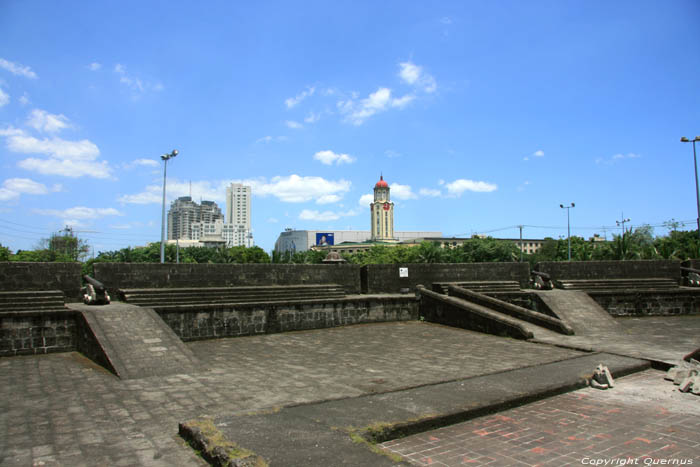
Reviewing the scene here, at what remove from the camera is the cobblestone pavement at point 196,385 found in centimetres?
425

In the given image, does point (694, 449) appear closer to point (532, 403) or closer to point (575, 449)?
point (575, 449)

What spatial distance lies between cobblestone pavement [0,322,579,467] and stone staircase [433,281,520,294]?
12.7ft

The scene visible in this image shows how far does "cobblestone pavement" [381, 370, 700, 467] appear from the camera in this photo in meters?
4.01

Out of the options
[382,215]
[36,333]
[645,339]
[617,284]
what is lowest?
[645,339]

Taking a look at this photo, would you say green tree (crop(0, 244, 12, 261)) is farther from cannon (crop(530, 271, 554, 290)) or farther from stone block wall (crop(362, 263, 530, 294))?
cannon (crop(530, 271, 554, 290))

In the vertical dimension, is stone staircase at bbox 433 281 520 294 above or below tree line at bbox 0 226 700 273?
below

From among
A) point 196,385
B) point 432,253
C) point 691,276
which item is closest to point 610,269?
point 691,276

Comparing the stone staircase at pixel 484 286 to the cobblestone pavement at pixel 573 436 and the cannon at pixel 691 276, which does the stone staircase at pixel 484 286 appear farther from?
the cobblestone pavement at pixel 573 436

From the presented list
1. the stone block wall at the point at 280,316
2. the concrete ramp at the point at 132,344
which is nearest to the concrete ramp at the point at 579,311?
the stone block wall at the point at 280,316

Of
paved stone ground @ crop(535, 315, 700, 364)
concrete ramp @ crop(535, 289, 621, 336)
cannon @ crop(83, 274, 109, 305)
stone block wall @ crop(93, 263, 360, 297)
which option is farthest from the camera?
concrete ramp @ crop(535, 289, 621, 336)

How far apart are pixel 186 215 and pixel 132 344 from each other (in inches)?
7071

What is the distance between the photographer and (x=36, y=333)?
852 cm

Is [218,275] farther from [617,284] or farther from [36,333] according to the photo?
[617,284]

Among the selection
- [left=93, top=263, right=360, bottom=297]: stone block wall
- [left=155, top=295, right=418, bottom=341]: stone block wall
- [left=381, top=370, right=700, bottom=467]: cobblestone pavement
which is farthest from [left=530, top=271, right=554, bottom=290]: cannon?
[left=381, top=370, right=700, bottom=467]: cobblestone pavement
